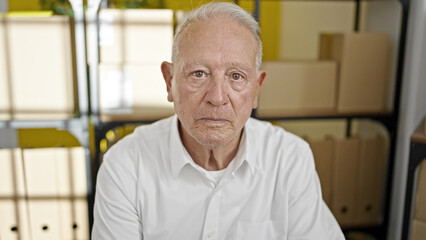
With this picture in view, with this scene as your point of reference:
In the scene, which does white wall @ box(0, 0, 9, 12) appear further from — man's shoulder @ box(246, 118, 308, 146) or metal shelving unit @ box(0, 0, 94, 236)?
man's shoulder @ box(246, 118, 308, 146)

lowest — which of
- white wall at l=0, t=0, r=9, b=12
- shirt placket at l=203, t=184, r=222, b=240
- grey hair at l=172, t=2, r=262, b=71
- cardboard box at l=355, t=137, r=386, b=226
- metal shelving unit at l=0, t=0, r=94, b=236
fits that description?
cardboard box at l=355, t=137, r=386, b=226

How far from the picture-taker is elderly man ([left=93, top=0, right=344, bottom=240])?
1.08 metres

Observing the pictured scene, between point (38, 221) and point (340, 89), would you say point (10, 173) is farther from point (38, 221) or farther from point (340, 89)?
point (340, 89)

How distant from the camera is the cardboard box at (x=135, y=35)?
5.96ft

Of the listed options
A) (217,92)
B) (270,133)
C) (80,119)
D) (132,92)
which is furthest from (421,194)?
(80,119)

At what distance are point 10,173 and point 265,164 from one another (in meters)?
1.13

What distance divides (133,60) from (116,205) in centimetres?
89

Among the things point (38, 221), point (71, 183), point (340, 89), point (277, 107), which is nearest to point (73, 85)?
point (71, 183)

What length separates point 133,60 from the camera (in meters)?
1.86

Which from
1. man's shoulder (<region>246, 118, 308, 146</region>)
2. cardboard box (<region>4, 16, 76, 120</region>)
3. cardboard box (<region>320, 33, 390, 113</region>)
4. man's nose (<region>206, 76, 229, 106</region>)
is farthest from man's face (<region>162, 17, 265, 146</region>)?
cardboard box (<region>320, 33, 390, 113</region>)

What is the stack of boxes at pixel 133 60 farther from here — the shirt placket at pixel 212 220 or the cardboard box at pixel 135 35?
the shirt placket at pixel 212 220

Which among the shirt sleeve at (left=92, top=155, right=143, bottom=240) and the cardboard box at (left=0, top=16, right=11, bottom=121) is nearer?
the shirt sleeve at (left=92, top=155, right=143, bottom=240)

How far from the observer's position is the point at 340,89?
2.12 metres

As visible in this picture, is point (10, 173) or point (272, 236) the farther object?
point (10, 173)
